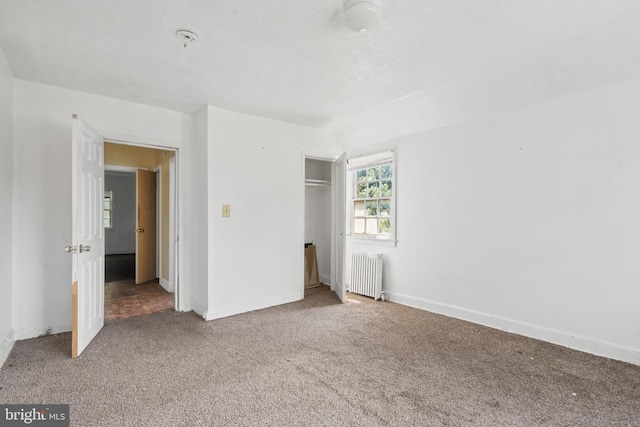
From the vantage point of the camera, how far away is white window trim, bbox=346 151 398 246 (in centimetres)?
428

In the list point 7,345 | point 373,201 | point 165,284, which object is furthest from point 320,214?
point 7,345

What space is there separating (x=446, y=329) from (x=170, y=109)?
3818 mm

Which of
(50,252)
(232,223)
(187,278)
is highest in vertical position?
(232,223)

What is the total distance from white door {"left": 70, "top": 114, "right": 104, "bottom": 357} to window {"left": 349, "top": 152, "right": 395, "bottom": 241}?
10.4ft

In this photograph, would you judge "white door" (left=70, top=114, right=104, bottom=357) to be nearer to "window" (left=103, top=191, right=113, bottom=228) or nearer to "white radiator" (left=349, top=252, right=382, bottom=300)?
"white radiator" (left=349, top=252, right=382, bottom=300)

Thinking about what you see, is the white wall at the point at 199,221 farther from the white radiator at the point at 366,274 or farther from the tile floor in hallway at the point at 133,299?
the white radiator at the point at 366,274

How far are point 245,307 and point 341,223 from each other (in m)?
1.65

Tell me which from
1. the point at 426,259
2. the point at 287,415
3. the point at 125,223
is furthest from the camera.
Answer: the point at 125,223

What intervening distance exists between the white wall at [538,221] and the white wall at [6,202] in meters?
3.92

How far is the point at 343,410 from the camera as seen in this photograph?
1.91m

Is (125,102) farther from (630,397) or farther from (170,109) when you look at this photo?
(630,397)

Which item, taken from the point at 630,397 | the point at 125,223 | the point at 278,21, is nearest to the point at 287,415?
the point at 630,397

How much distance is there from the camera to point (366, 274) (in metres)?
4.48

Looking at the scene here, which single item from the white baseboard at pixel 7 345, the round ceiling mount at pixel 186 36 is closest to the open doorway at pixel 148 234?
the white baseboard at pixel 7 345
